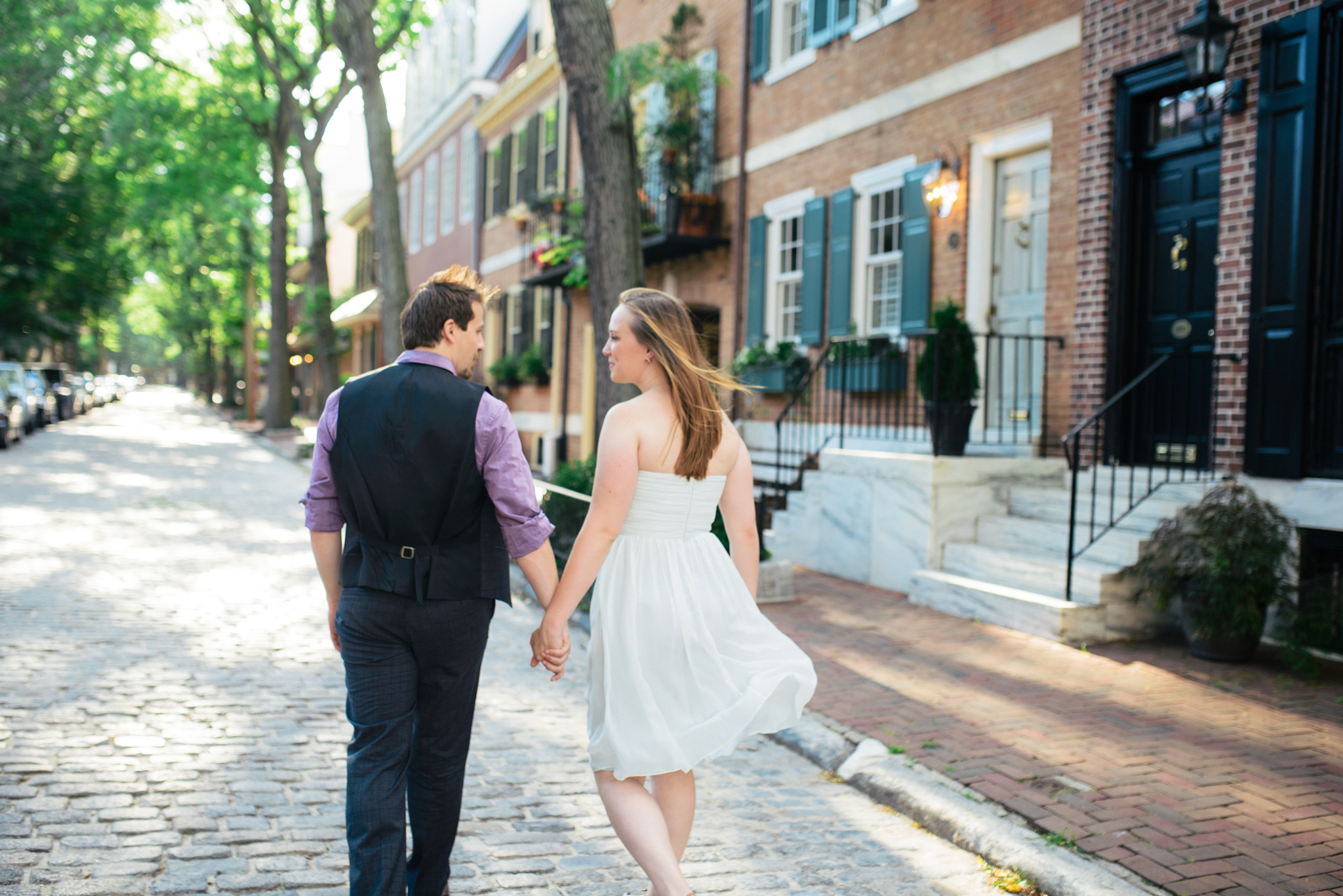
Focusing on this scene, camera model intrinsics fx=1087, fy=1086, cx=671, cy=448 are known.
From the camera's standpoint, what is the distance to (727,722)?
3.03 metres

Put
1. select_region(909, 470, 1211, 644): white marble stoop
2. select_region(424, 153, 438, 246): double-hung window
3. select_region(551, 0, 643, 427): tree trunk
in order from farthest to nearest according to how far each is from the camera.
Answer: select_region(424, 153, 438, 246): double-hung window
select_region(551, 0, 643, 427): tree trunk
select_region(909, 470, 1211, 644): white marble stoop

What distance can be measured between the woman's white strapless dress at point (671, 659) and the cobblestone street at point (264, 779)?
2.51ft

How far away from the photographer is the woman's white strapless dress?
2.97 m

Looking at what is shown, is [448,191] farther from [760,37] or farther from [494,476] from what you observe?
[494,476]

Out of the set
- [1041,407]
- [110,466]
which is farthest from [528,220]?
[1041,407]

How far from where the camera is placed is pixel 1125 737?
16.9 feet

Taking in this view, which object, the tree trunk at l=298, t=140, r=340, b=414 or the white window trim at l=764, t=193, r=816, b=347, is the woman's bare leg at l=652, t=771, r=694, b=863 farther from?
the tree trunk at l=298, t=140, r=340, b=414

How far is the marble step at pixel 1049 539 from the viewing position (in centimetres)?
766

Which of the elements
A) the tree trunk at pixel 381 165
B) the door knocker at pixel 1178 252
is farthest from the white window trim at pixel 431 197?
the door knocker at pixel 1178 252

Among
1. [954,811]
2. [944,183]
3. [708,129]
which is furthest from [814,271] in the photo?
[954,811]

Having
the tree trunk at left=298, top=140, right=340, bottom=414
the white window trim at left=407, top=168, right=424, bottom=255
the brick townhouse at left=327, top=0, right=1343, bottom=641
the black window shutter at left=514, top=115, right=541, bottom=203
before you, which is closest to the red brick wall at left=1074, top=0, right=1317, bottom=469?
the brick townhouse at left=327, top=0, right=1343, bottom=641

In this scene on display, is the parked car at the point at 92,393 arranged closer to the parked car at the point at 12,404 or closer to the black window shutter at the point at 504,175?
the parked car at the point at 12,404

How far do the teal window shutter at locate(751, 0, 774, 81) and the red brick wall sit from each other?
5.56m

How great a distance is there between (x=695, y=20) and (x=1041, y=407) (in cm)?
894
